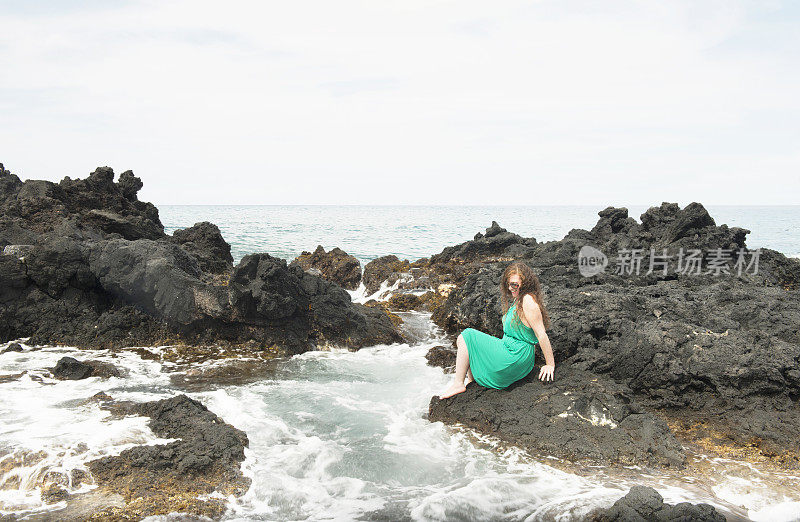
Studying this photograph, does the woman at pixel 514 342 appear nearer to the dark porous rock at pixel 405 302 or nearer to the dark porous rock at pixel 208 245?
the dark porous rock at pixel 405 302

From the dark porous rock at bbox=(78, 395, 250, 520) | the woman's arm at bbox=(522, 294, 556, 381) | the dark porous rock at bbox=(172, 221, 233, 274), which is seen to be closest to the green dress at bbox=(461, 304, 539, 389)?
the woman's arm at bbox=(522, 294, 556, 381)

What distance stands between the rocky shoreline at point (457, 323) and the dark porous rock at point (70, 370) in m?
0.03

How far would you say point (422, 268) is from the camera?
18.2 meters

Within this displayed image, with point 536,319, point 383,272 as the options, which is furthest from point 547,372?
point 383,272

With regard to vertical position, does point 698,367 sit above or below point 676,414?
above

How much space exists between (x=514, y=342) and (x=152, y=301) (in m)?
7.01

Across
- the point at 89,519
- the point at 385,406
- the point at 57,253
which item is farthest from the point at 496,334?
the point at 57,253

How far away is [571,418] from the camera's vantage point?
18.2ft

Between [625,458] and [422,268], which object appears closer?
[625,458]

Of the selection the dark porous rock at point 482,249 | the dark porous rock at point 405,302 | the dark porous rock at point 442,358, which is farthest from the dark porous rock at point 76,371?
the dark porous rock at point 482,249

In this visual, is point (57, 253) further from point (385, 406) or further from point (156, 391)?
point (385, 406)

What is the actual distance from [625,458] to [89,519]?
4693 mm

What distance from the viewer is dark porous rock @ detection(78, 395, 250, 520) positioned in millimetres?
4270

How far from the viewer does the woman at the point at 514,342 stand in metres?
5.86
